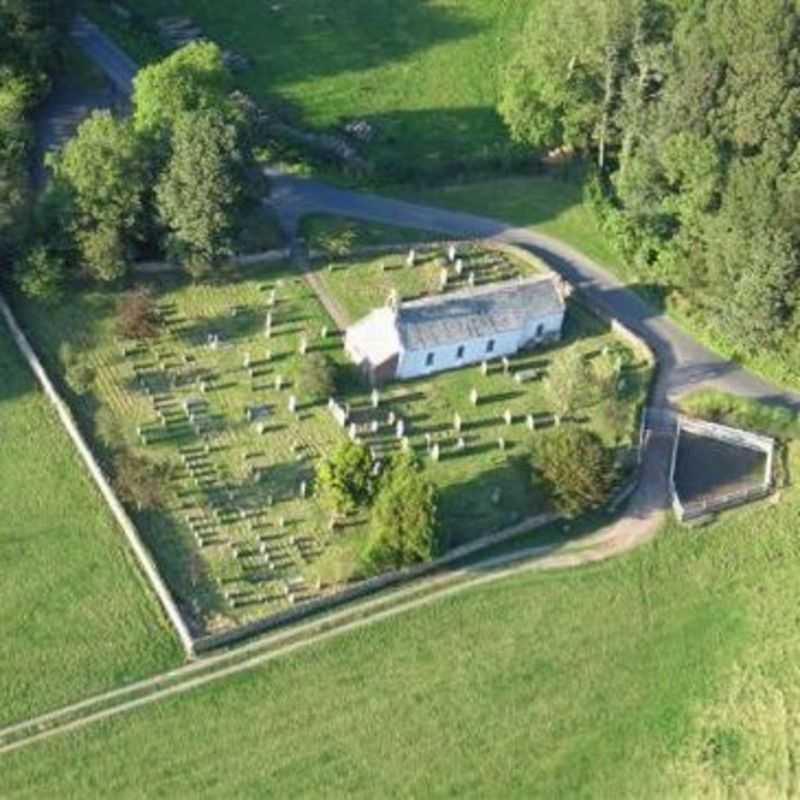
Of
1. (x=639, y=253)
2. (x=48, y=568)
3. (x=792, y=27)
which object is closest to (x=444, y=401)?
(x=639, y=253)

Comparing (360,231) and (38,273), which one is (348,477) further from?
(360,231)

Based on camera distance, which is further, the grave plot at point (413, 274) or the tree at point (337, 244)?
the tree at point (337, 244)

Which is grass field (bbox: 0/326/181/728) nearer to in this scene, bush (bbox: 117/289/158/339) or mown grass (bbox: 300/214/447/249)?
bush (bbox: 117/289/158/339)

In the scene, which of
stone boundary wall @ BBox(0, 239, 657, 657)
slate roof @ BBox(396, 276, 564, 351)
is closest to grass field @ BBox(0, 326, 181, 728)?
stone boundary wall @ BBox(0, 239, 657, 657)

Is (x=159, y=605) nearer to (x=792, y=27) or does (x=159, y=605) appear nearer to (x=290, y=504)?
(x=290, y=504)

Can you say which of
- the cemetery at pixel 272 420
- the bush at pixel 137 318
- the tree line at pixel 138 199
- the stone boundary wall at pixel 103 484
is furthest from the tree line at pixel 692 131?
the stone boundary wall at pixel 103 484

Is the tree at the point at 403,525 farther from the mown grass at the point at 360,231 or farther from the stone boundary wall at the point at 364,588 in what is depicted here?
the mown grass at the point at 360,231
